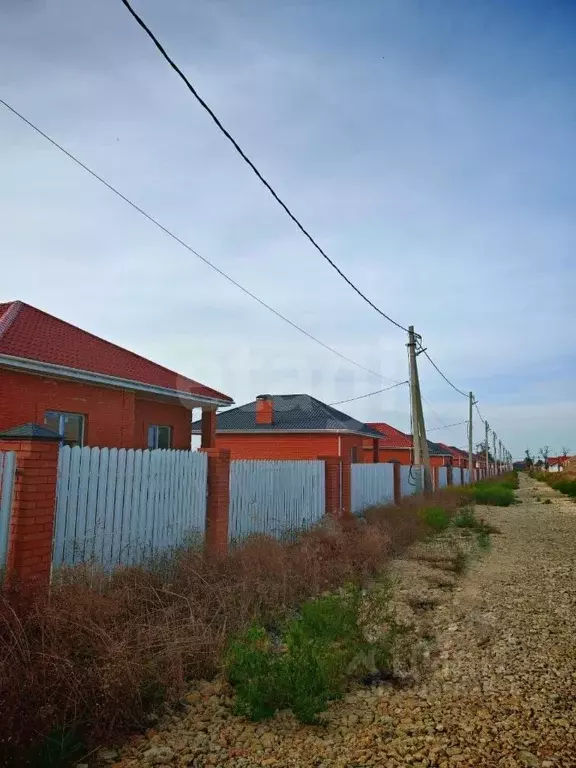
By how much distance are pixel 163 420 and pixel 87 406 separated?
3.42m

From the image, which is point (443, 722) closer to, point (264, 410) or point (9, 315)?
point (9, 315)

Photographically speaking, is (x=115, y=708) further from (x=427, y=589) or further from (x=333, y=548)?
(x=333, y=548)

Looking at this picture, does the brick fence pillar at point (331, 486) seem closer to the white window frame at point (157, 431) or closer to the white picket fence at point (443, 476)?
the white window frame at point (157, 431)

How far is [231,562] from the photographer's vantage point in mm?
5898

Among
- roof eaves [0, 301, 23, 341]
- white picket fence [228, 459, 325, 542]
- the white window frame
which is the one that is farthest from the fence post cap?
the white window frame

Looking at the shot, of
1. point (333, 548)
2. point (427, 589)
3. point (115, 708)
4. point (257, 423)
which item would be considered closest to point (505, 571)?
point (427, 589)

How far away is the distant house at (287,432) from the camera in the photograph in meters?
23.2

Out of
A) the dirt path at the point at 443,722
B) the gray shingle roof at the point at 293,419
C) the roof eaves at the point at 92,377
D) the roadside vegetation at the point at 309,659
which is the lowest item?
the dirt path at the point at 443,722

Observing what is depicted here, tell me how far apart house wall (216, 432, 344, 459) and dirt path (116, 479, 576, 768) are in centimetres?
1836

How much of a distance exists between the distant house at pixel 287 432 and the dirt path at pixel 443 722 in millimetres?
18283

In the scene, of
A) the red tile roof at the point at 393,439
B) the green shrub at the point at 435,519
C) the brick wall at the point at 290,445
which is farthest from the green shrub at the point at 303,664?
the red tile roof at the point at 393,439

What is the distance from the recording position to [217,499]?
7.45 metres

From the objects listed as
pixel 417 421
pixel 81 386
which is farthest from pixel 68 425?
pixel 417 421

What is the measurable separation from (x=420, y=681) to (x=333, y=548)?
4.25m
